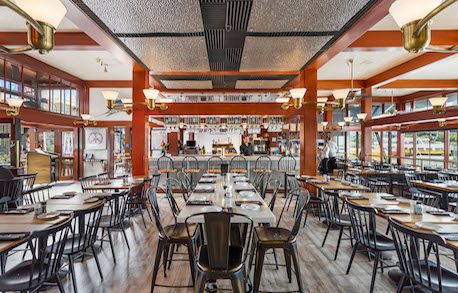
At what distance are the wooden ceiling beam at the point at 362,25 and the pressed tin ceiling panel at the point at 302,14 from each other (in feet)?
0.55

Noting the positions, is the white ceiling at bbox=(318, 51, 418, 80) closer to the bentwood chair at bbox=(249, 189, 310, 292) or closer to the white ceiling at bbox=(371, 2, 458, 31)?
the white ceiling at bbox=(371, 2, 458, 31)

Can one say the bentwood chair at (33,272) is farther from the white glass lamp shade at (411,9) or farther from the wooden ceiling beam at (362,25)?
the wooden ceiling beam at (362,25)

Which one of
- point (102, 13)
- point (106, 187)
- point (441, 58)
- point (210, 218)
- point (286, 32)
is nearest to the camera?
point (210, 218)

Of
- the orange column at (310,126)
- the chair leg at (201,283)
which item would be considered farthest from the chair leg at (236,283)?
the orange column at (310,126)

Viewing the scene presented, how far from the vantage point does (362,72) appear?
325 inches

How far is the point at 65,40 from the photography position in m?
5.16

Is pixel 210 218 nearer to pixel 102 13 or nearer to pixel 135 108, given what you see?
pixel 102 13

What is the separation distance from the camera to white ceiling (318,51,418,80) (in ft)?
21.7

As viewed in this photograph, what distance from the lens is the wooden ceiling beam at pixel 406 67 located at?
6.12m

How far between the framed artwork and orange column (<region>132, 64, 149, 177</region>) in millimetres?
6655

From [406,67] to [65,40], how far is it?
808cm

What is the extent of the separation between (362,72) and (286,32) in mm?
5291

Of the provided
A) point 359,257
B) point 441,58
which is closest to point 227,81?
point 441,58

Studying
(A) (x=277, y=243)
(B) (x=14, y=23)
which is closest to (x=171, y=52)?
(B) (x=14, y=23)
